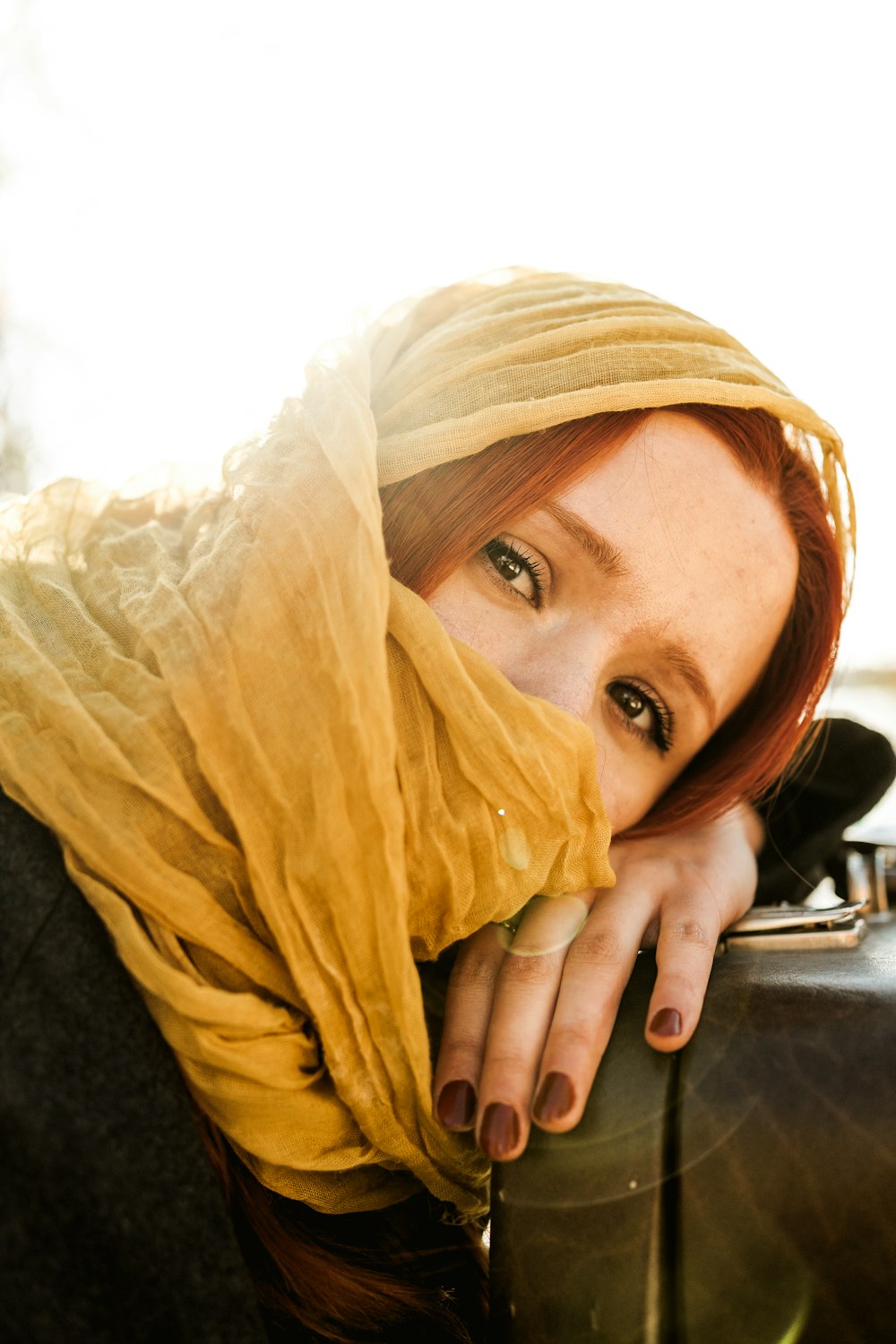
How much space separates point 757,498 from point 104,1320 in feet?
4.13

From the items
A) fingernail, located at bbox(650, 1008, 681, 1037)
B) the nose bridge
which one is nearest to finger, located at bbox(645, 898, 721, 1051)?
fingernail, located at bbox(650, 1008, 681, 1037)

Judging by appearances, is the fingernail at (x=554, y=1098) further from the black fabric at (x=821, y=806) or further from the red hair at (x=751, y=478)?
the black fabric at (x=821, y=806)

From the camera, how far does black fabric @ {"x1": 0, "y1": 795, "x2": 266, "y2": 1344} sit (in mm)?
693

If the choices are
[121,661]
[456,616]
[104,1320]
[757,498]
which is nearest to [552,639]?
[456,616]

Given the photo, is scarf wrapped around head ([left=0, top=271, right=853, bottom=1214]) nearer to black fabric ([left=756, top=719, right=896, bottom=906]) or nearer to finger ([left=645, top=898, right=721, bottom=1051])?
finger ([left=645, top=898, right=721, bottom=1051])

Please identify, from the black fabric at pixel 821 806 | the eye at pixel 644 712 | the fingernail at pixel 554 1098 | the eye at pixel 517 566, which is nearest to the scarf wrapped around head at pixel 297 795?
the fingernail at pixel 554 1098

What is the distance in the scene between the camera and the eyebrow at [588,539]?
1.13m

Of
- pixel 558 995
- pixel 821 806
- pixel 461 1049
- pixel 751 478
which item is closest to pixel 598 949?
pixel 558 995

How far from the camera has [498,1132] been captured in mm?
794

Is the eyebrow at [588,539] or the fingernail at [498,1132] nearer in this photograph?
the fingernail at [498,1132]

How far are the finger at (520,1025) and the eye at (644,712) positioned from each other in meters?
0.41

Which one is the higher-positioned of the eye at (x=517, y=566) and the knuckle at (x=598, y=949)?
the eye at (x=517, y=566)

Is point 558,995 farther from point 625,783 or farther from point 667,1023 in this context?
point 625,783

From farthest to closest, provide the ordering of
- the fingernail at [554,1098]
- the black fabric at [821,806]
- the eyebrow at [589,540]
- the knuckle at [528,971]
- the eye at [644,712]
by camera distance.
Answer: the black fabric at [821,806]
the eye at [644,712]
the eyebrow at [589,540]
the knuckle at [528,971]
the fingernail at [554,1098]
